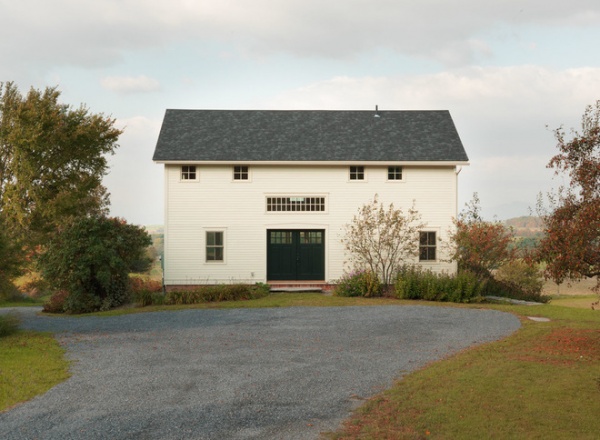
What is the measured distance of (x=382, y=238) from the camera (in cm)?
2434

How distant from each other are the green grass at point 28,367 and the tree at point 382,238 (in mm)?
12681

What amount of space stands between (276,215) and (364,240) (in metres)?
3.68

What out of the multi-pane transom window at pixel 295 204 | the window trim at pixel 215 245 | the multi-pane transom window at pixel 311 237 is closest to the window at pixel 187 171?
the window trim at pixel 215 245

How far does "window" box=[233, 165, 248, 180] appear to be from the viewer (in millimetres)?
25500

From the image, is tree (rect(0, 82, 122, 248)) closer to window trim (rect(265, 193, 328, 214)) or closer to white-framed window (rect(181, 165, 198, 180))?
white-framed window (rect(181, 165, 198, 180))

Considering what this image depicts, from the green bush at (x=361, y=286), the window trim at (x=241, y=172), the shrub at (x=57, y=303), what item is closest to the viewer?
the shrub at (x=57, y=303)

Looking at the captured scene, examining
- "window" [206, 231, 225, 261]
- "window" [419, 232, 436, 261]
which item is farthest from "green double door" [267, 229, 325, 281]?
"window" [419, 232, 436, 261]

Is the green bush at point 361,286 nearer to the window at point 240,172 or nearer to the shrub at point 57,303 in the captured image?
the window at point 240,172

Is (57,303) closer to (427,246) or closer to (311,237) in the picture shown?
(311,237)

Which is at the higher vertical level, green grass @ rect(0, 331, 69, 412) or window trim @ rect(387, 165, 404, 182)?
window trim @ rect(387, 165, 404, 182)

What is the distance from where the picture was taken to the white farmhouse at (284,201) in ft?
82.4

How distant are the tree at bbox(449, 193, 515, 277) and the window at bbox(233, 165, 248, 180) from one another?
8.59 meters

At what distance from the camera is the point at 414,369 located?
434 inches

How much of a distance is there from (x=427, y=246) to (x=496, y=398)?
1663 centimetres
